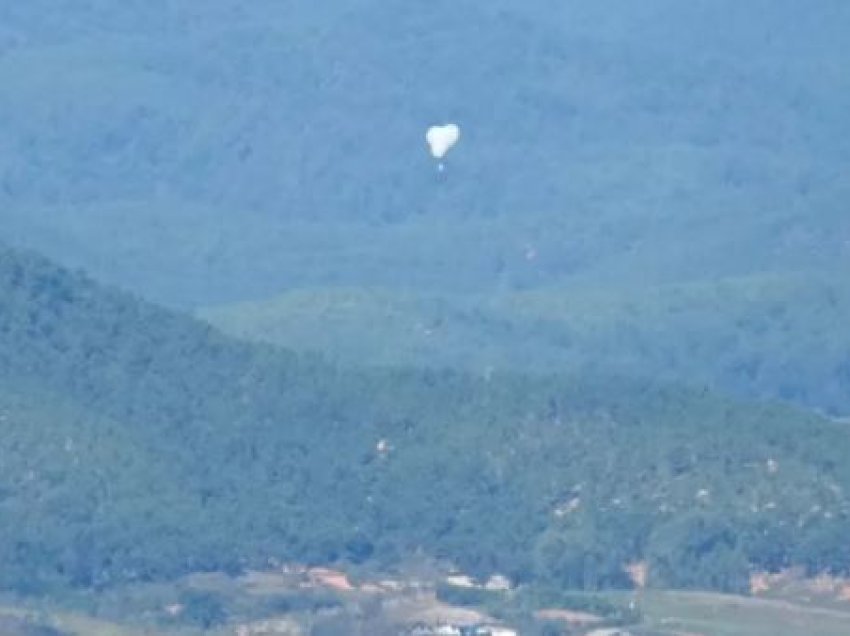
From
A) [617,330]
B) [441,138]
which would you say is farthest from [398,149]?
[617,330]

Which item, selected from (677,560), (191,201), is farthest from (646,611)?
(191,201)

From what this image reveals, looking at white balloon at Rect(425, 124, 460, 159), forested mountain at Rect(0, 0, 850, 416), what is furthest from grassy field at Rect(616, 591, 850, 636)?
white balloon at Rect(425, 124, 460, 159)

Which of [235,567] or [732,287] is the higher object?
[732,287]

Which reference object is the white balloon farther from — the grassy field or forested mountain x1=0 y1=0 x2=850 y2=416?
the grassy field

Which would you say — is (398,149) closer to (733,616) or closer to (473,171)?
(473,171)

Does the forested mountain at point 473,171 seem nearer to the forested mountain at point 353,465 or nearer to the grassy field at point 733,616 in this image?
the forested mountain at point 353,465

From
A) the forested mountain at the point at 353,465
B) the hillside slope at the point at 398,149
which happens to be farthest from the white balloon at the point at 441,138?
the forested mountain at the point at 353,465

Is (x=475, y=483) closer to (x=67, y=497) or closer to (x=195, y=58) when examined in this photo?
(x=67, y=497)
